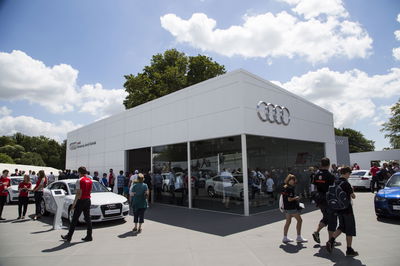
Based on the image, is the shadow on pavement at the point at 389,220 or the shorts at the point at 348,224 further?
the shadow on pavement at the point at 389,220

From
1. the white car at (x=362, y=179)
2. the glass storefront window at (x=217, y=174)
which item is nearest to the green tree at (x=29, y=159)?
the glass storefront window at (x=217, y=174)

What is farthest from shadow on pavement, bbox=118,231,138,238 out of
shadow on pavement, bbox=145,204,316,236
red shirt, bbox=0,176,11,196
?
red shirt, bbox=0,176,11,196

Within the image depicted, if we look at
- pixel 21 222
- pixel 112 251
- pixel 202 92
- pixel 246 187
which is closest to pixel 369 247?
pixel 246 187

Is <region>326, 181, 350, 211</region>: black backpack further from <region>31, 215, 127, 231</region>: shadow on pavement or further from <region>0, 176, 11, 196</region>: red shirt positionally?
<region>0, 176, 11, 196</region>: red shirt

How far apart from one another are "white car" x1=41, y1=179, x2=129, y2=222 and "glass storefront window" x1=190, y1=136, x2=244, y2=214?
3775mm

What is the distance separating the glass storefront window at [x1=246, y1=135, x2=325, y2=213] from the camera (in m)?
10.8

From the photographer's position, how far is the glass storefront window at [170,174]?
12.9 metres

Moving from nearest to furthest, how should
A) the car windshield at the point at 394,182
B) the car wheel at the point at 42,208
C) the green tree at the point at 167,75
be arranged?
the car windshield at the point at 394,182 < the car wheel at the point at 42,208 < the green tree at the point at 167,75

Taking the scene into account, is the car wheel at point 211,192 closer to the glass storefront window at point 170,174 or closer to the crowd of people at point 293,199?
the crowd of people at point 293,199

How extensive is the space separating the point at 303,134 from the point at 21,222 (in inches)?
526

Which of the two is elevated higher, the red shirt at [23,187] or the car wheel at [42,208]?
the red shirt at [23,187]

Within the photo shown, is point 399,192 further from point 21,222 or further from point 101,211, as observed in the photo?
point 21,222

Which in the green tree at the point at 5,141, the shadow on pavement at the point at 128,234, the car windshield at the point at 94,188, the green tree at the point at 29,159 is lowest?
the shadow on pavement at the point at 128,234

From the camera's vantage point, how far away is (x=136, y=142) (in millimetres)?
16078
